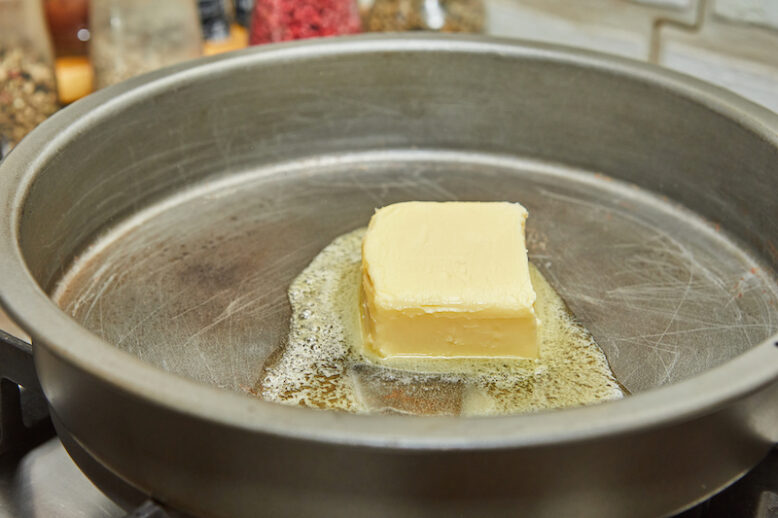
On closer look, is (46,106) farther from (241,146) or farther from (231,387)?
(231,387)

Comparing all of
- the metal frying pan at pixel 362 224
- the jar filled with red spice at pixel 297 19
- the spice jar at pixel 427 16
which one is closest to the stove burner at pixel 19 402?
the metal frying pan at pixel 362 224

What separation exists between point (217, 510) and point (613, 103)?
64cm

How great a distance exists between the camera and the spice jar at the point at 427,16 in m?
1.21

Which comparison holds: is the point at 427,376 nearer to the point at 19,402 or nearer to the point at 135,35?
the point at 19,402

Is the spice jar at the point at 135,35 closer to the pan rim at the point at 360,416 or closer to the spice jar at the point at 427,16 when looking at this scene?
the spice jar at the point at 427,16

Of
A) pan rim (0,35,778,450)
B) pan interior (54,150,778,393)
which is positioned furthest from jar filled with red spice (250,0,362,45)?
pan rim (0,35,778,450)

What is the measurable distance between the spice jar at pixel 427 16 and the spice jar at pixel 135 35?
29 centimetres

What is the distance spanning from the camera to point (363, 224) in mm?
857

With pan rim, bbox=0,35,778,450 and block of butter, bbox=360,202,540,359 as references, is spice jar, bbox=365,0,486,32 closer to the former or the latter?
block of butter, bbox=360,202,540,359

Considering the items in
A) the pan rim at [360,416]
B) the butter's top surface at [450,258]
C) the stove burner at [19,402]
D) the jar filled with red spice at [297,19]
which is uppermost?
the jar filled with red spice at [297,19]

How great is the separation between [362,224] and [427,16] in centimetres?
49

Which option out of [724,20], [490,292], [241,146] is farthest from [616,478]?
[724,20]

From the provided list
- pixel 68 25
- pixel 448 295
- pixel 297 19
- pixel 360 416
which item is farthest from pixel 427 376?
pixel 68 25

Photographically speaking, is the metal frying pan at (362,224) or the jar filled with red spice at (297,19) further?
the jar filled with red spice at (297,19)
